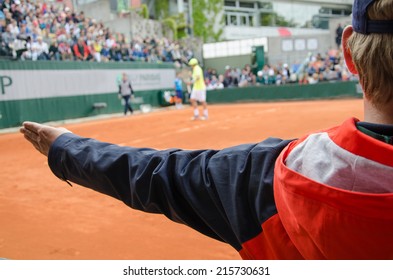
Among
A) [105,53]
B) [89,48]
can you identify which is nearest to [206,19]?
[105,53]

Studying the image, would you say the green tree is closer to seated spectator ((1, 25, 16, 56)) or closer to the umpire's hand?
seated spectator ((1, 25, 16, 56))

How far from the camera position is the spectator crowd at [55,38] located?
13.7 meters

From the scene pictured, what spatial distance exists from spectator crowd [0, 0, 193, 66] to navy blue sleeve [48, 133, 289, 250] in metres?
13.1

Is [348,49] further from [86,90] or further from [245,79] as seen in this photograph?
[245,79]

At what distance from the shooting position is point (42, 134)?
56.5 inches

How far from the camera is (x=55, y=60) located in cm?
1560

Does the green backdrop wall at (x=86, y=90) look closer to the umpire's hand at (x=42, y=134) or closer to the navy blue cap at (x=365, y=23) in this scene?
the umpire's hand at (x=42, y=134)

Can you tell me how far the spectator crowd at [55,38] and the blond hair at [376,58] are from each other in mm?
13573

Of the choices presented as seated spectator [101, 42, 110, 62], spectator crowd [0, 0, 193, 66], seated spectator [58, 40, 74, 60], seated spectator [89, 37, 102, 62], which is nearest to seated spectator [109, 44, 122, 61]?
spectator crowd [0, 0, 193, 66]

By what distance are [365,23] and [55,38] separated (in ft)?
55.5

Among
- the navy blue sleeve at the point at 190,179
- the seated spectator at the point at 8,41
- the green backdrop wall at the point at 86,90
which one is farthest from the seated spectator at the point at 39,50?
the navy blue sleeve at the point at 190,179
